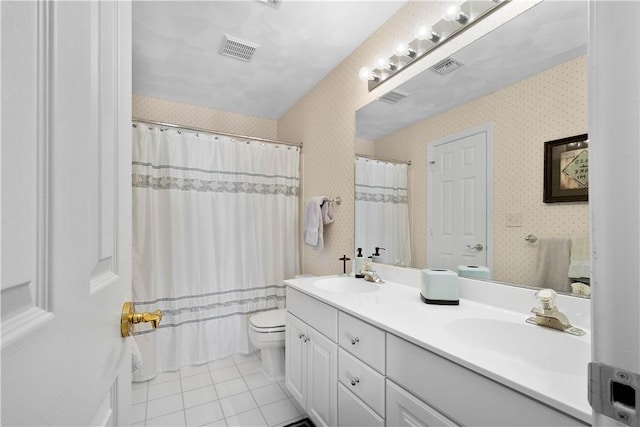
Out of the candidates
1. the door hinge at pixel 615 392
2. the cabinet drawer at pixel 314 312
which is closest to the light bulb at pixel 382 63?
the cabinet drawer at pixel 314 312

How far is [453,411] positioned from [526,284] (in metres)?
0.63

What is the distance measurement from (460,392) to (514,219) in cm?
75

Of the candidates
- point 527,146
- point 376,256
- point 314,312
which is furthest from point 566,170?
point 314,312

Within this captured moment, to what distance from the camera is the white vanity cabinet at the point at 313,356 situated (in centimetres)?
131

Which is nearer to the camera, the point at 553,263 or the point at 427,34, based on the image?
the point at 553,263

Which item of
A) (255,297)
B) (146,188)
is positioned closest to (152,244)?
(146,188)

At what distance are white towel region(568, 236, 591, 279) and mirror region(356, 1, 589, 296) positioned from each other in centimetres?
2

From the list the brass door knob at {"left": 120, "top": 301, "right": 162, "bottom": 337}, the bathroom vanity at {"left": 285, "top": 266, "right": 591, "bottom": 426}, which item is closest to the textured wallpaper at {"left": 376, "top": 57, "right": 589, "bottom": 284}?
the bathroom vanity at {"left": 285, "top": 266, "right": 591, "bottom": 426}

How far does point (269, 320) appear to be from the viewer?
7.22 feet

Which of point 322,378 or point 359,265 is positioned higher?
point 359,265

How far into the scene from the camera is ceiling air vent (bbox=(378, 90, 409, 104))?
1673 mm

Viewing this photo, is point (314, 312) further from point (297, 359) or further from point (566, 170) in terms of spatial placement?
point (566, 170)

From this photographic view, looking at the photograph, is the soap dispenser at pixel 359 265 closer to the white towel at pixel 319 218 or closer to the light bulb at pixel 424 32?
the white towel at pixel 319 218

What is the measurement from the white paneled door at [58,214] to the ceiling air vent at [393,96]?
4.83ft
